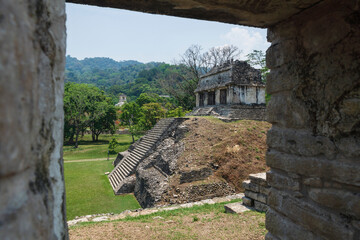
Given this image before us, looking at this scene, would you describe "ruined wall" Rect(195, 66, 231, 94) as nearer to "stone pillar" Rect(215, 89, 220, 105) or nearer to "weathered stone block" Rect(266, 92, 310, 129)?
"stone pillar" Rect(215, 89, 220, 105)

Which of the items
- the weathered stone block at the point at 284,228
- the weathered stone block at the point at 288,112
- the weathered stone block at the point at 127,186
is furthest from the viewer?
the weathered stone block at the point at 127,186

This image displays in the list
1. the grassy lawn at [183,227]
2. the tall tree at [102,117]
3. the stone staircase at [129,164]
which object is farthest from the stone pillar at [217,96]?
the tall tree at [102,117]

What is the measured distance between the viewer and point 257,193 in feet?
20.7

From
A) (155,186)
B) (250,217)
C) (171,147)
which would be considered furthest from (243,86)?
(250,217)

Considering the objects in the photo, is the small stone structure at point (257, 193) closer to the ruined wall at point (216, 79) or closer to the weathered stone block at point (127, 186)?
the weathered stone block at point (127, 186)

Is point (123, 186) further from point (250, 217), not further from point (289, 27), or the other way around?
point (289, 27)

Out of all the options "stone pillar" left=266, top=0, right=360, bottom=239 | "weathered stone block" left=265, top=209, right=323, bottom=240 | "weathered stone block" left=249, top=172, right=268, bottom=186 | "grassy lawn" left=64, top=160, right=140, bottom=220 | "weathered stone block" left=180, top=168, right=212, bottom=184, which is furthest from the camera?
"weathered stone block" left=180, top=168, right=212, bottom=184

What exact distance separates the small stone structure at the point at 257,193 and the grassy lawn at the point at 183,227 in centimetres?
35

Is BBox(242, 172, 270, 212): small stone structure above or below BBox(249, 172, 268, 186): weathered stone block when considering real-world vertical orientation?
below

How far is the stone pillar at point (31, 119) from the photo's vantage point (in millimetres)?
758

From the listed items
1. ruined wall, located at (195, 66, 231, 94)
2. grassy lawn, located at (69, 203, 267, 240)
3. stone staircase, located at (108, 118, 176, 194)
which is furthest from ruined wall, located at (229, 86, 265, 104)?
grassy lawn, located at (69, 203, 267, 240)

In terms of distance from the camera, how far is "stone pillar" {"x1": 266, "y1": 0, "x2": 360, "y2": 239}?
1935mm

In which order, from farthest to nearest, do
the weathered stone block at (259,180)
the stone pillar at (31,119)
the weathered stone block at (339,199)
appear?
the weathered stone block at (259,180), the weathered stone block at (339,199), the stone pillar at (31,119)

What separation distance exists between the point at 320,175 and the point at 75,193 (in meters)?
11.1
